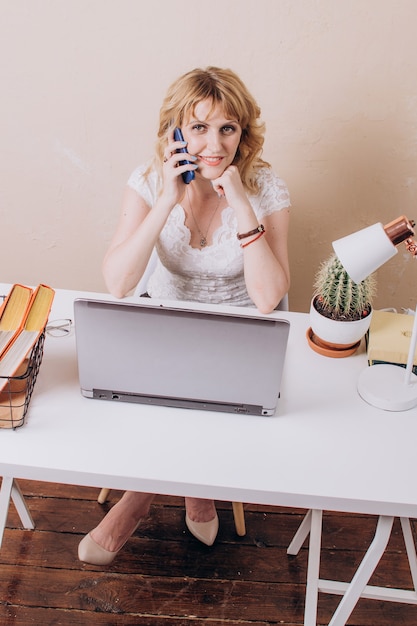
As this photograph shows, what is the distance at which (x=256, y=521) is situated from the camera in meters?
1.94

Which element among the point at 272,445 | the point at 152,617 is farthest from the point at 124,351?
the point at 152,617

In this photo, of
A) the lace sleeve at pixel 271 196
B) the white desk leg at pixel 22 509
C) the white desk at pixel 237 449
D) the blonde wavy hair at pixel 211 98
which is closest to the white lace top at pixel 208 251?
the lace sleeve at pixel 271 196

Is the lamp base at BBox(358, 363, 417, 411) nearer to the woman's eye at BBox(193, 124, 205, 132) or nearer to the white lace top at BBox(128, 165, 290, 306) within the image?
the white lace top at BBox(128, 165, 290, 306)

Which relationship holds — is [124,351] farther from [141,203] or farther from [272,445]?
[141,203]

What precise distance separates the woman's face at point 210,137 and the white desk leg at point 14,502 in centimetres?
99

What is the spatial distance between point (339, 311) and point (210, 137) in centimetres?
60

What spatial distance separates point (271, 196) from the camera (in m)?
1.80

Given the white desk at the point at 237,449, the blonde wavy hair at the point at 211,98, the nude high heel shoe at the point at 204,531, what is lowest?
the nude high heel shoe at the point at 204,531

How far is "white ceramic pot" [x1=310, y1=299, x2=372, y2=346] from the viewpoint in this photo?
4.59ft

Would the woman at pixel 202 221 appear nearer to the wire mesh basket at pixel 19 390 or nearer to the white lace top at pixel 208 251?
the white lace top at pixel 208 251

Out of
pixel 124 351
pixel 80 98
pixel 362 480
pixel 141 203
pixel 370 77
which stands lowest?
pixel 362 480

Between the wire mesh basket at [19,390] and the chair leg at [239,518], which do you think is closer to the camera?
the wire mesh basket at [19,390]

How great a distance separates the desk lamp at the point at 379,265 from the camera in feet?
3.83

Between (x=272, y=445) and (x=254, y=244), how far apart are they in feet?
2.12
